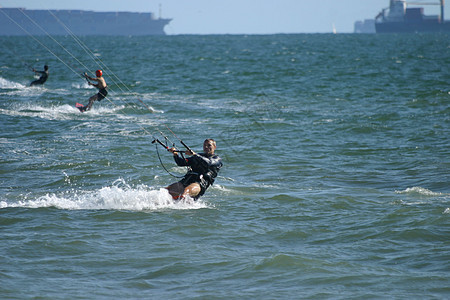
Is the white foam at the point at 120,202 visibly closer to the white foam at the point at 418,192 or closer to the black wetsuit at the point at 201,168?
the black wetsuit at the point at 201,168

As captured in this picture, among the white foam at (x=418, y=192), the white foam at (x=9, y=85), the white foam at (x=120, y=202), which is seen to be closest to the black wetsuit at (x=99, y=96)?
the white foam at (x=120, y=202)

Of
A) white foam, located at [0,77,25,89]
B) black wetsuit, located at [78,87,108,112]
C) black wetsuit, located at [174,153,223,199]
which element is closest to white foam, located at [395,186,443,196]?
black wetsuit, located at [174,153,223,199]

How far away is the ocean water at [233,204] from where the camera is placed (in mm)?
7422

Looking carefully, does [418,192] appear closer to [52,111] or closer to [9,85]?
[52,111]

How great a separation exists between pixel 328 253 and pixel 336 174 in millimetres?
5672

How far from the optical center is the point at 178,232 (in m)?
9.27

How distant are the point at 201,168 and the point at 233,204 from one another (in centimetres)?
102

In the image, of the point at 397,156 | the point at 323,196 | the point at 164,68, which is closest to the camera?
the point at 323,196

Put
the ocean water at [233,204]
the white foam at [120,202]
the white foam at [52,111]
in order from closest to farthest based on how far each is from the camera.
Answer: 1. the ocean water at [233,204]
2. the white foam at [120,202]
3. the white foam at [52,111]

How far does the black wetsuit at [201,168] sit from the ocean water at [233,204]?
0.48 metres

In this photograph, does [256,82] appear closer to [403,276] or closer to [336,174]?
[336,174]

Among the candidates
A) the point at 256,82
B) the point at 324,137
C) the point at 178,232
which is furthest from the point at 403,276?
the point at 256,82

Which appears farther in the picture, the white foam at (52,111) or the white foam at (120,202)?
the white foam at (52,111)

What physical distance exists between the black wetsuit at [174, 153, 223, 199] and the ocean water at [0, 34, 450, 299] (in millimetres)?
480
